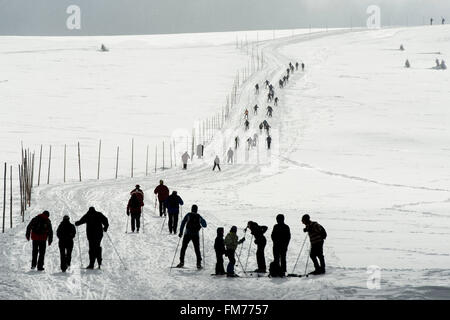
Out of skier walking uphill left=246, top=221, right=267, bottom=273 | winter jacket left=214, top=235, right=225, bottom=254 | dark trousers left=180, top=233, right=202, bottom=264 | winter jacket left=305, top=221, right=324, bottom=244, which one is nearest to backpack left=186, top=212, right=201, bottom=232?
dark trousers left=180, top=233, right=202, bottom=264

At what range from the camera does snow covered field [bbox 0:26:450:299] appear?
518 inches

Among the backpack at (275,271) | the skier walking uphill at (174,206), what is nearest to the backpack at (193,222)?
the backpack at (275,271)

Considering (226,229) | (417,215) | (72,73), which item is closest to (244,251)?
(226,229)

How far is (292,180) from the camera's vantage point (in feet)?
108

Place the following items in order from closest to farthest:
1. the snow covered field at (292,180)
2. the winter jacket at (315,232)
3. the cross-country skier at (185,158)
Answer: the snow covered field at (292,180)
the winter jacket at (315,232)
the cross-country skier at (185,158)

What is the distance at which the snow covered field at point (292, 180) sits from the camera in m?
13.2

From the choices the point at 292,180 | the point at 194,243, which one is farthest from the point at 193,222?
the point at 292,180

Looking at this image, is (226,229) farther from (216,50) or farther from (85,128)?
(216,50)

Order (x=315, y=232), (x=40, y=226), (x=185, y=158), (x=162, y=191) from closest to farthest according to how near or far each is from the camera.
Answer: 1. (x=315, y=232)
2. (x=40, y=226)
3. (x=162, y=191)
4. (x=185, y=158)

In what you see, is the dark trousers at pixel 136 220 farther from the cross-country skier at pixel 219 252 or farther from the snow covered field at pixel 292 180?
the cross-country skier at pixel 219 252

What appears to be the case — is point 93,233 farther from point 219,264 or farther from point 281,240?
point 281,240

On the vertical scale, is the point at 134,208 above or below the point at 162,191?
below

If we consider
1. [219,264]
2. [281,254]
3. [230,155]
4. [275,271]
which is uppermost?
[230,155]

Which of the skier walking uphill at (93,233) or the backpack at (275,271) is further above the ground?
the skier walking uphill at (93,233)
